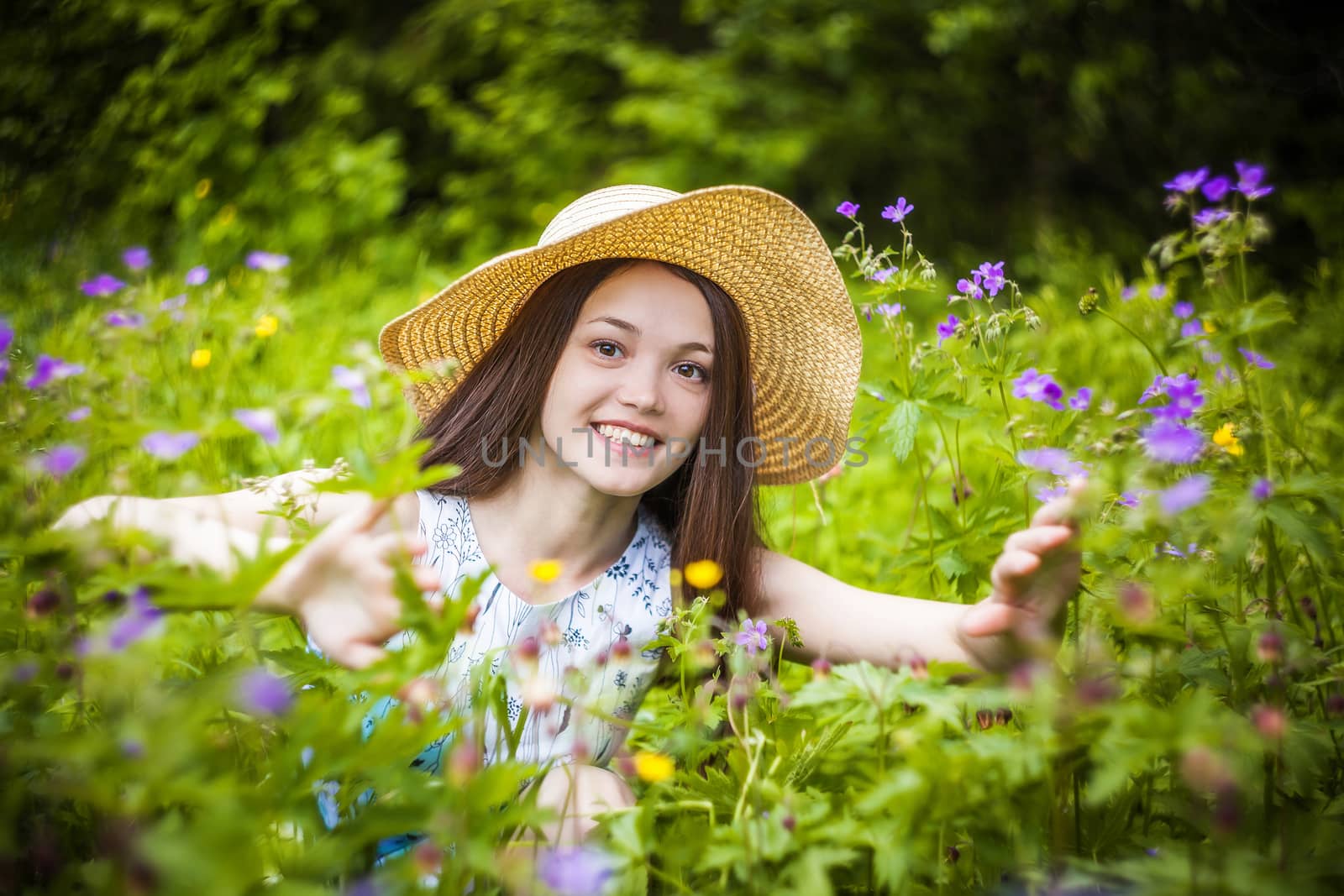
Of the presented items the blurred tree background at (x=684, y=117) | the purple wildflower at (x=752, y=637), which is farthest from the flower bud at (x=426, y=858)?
the blurred tree background at (x=684, y=117)

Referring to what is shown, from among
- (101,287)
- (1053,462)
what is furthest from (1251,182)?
(101,287)

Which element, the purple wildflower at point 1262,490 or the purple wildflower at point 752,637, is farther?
the purple wildflower at point 752,637

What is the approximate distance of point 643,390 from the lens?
4.84ft

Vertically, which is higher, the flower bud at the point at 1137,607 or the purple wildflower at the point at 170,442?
the purple wildflower at the point at 170,442

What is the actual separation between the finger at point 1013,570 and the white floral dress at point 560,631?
1.91ft

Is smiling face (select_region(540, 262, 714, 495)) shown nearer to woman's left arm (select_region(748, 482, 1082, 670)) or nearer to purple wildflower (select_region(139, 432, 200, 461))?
woman's left arm (select_region(748, 482, 1082, 670))

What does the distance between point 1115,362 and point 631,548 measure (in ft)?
6.19

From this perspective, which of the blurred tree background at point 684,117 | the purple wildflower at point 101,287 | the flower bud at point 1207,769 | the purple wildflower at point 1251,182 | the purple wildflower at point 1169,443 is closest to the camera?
the flower bud at point 1207,769

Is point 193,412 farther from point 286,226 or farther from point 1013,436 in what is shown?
point 286,226

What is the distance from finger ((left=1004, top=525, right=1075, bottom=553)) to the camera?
104 centimetres

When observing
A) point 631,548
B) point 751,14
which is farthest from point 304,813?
point 751,14

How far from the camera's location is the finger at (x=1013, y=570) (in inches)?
42.3

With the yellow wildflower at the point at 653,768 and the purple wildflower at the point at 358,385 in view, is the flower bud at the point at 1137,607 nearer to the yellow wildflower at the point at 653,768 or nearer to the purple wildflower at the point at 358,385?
the yellow wildflower at the point at 653,768

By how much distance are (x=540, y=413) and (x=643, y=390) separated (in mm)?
243
